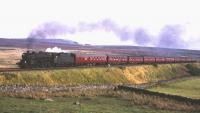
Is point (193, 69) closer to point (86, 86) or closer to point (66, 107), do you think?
point (86, 86)

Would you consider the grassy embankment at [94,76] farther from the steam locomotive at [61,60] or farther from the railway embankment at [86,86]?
the steam locomotive at [61,60]

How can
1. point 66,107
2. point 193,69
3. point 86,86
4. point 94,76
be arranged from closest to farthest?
point 66,107
point 86,86
point 94,76
point 193,69

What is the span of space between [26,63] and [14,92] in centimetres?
1564

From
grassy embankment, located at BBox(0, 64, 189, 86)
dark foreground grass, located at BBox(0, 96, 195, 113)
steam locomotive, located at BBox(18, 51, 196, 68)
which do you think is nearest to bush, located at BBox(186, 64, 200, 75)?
grassy embankment, located at BBox(0, 64, 189, 86)

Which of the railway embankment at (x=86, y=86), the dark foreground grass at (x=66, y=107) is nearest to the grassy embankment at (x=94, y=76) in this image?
the railway embankment at (x=86, y=86)

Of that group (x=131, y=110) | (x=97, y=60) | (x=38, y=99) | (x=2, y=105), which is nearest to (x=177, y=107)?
(x=131, y=110)

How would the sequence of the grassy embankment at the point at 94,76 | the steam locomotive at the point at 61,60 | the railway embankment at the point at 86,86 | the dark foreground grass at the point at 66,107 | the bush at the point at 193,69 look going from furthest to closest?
the bush at the point at 193,69 → the steam locomotive at the point at 61,60 → the grassy embankment at the point at 94,76 → the railway embankment at the point at 86,86 → the dark foreground grass at the point at 66,107

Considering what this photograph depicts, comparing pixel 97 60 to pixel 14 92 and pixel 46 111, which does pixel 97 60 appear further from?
pixel 46 111

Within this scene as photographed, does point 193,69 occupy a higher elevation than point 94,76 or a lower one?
lower

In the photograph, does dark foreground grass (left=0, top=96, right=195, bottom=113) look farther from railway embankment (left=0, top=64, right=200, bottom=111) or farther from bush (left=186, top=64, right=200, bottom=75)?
bush (left=186, top=64, right=200, bottom=75)

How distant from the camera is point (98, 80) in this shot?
192 ft

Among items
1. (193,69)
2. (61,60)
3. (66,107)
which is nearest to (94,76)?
(61,60)

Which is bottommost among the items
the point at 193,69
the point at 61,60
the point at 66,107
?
the point at 193,69

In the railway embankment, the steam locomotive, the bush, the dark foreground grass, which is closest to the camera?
the dark foreground grass
